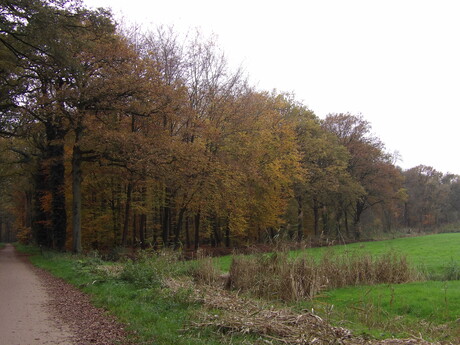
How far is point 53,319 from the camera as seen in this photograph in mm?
7949

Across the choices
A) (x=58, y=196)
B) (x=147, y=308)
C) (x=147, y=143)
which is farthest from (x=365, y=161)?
(x=147, y=308)

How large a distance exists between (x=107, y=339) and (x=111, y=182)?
23.5 meters

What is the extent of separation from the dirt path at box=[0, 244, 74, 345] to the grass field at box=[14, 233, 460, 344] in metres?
1.16

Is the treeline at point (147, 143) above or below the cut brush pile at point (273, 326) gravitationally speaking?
above

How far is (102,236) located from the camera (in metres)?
31.4

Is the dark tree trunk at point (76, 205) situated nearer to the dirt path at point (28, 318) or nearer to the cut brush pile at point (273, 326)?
the dirt path at point (28, 318)

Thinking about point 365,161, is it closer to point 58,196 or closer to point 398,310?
point 58,196

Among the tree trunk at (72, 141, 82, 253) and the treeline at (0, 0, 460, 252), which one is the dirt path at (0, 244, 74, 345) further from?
the tree trunk at (72, 141, 82, 253)

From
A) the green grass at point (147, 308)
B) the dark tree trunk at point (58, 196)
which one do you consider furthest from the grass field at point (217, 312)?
the dark tree trunk at point (58, 196)

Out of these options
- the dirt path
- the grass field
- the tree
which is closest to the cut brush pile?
the grass field

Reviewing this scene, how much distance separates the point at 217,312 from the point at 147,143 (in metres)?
14.4

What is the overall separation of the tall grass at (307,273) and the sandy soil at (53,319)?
15.4 feet

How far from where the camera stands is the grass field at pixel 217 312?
671 centimetres

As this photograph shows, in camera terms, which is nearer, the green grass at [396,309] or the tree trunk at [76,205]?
the green grass at [396,309]
